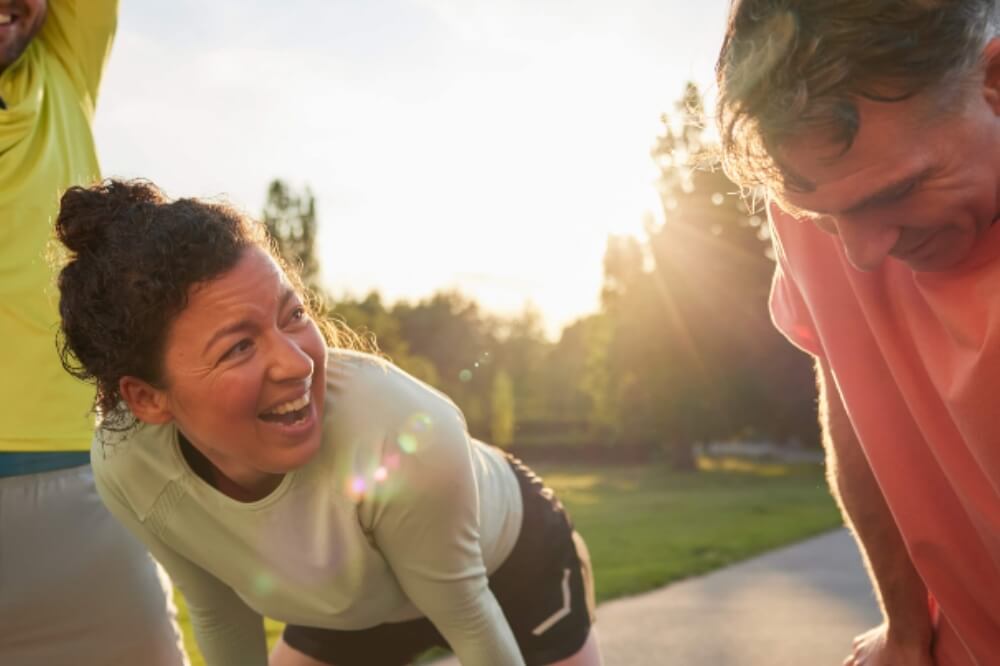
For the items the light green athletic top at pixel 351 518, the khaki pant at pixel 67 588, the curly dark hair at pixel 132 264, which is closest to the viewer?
the curly dark hair at pixel 132 264

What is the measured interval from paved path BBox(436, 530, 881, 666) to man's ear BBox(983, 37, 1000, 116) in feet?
11.9

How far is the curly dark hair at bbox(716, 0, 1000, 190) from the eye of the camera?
1628 millimetres

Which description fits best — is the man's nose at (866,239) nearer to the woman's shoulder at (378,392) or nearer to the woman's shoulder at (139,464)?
the woman's shoulder at (378,392)

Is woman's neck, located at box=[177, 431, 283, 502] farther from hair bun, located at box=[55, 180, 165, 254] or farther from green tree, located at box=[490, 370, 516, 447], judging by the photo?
green tree, located at box=[490, 370, 516, 447]

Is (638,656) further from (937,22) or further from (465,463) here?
(937,22)

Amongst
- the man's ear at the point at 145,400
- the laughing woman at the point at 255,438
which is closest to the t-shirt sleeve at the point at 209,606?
the laughing woman at the point at 255,438

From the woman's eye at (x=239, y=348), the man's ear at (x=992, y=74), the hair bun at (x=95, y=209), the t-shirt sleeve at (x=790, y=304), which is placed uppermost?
the man's ear at (x=992, y=74)

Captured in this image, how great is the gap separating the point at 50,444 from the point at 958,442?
2167 mm

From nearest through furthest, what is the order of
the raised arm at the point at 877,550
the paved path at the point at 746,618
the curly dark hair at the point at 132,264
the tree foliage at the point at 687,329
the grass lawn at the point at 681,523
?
the curly dark hair at the point at 132,264, the raised arm at the point at 877,550, the paved path at the point at 746,618, the grass lawn at the point at 681,523, the tree foliage at the point at 687,329

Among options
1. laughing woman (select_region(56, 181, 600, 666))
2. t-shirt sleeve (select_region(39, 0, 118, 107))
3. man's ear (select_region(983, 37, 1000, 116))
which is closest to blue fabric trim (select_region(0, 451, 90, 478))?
laughing woman (select_region(56, 181, 600, 666))

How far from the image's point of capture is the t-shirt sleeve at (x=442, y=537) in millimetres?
2164

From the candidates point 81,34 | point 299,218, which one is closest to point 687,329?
point 299,218

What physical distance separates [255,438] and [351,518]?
265 mm

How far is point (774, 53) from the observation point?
1747 millimetres
